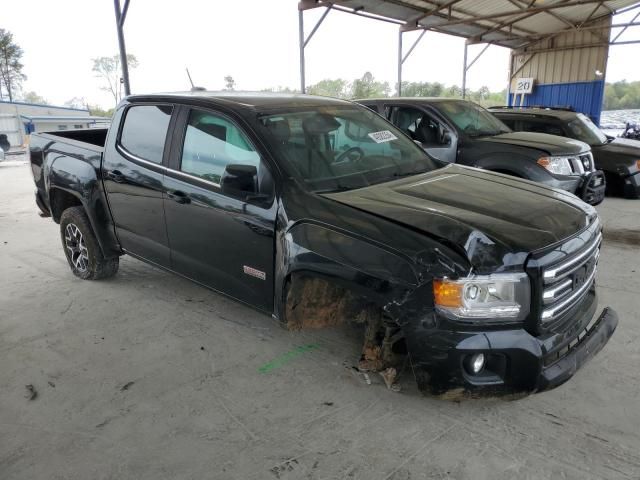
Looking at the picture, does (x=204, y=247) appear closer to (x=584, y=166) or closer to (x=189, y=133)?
(x=189, y=133)

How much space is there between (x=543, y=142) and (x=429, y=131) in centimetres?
142

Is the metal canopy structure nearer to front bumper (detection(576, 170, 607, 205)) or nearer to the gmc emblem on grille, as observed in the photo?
front bumper (detection(576, 170, 607, 205))

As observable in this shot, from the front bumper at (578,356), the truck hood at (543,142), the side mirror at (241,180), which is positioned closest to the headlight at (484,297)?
the front bumper at (578,356)

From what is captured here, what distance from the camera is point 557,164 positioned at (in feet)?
19.2

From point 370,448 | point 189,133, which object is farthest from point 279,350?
point 189,133

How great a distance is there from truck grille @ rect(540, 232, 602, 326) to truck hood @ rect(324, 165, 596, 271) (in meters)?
0.13

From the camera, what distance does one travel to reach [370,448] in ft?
7.88

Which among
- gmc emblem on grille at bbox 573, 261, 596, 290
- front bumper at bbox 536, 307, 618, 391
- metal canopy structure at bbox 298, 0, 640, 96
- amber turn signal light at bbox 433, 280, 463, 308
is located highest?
metal canopy structure at bbox 298, 0, 640, 96

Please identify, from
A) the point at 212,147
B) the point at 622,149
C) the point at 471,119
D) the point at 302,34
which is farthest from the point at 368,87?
the point at 212,147

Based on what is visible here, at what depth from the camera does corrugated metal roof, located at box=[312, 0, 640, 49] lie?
13.1 metres

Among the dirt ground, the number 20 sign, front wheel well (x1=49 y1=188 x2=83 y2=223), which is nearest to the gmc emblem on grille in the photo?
the dirt ground

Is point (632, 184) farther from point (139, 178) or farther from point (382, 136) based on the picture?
point (139, 178)

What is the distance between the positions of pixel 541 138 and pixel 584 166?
684 mm

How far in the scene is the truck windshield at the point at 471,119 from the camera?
254 inches
